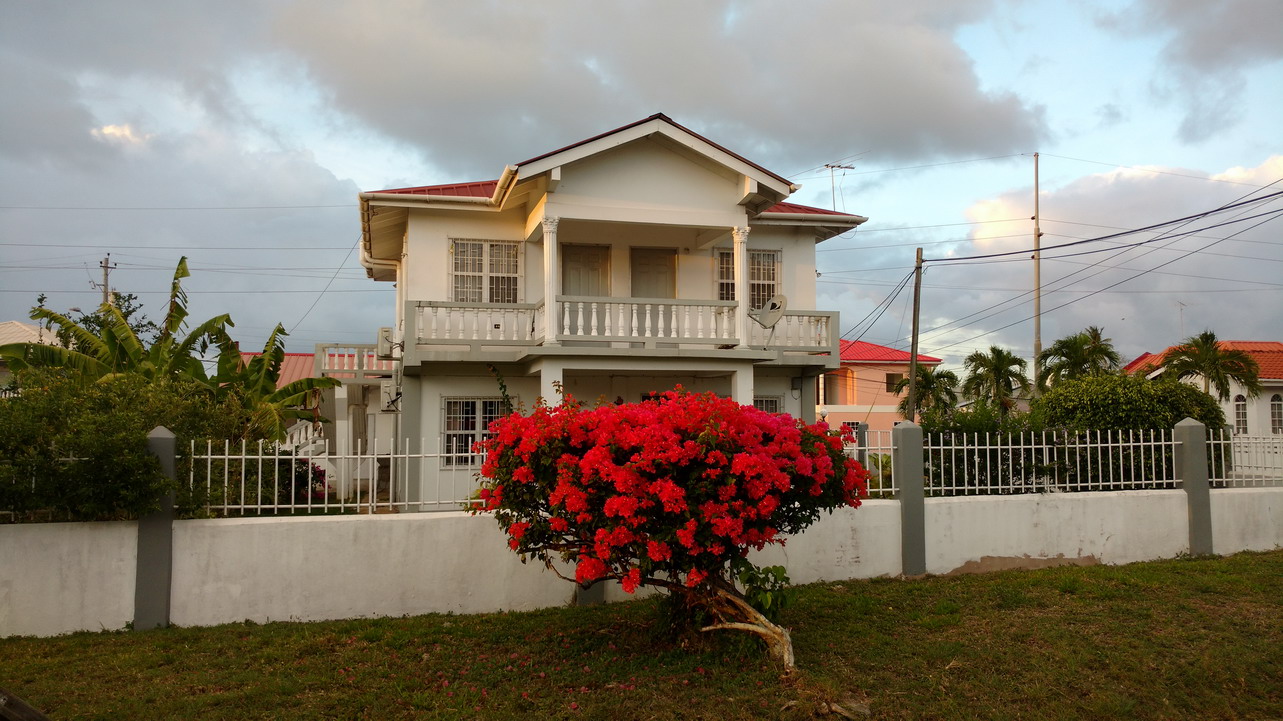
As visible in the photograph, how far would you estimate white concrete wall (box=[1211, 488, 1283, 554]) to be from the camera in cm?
1102

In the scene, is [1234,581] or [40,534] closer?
[40,534]

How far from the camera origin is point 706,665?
6656 millimetres

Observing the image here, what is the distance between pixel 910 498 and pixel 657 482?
184 inches

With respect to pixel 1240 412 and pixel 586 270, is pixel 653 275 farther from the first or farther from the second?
pixel 1240 412

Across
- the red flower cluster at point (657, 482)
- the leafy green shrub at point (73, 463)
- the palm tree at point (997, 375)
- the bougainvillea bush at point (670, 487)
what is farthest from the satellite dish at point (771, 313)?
the palm tree at point (997, 375)

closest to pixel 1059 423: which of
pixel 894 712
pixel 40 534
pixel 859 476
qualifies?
pixel 859 476

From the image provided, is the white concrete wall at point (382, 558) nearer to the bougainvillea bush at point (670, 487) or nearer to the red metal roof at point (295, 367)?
the bougainvillea bush at point (670, 487)

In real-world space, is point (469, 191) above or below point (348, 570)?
above

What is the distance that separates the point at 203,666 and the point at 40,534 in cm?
220

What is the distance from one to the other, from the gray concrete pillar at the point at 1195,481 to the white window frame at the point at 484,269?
33.8 ft

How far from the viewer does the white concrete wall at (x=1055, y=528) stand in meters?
9.94

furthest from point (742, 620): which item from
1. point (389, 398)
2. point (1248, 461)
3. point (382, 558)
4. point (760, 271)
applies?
point (389, 398)

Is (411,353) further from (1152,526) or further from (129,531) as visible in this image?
(1152,526)

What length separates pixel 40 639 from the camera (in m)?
7.60
